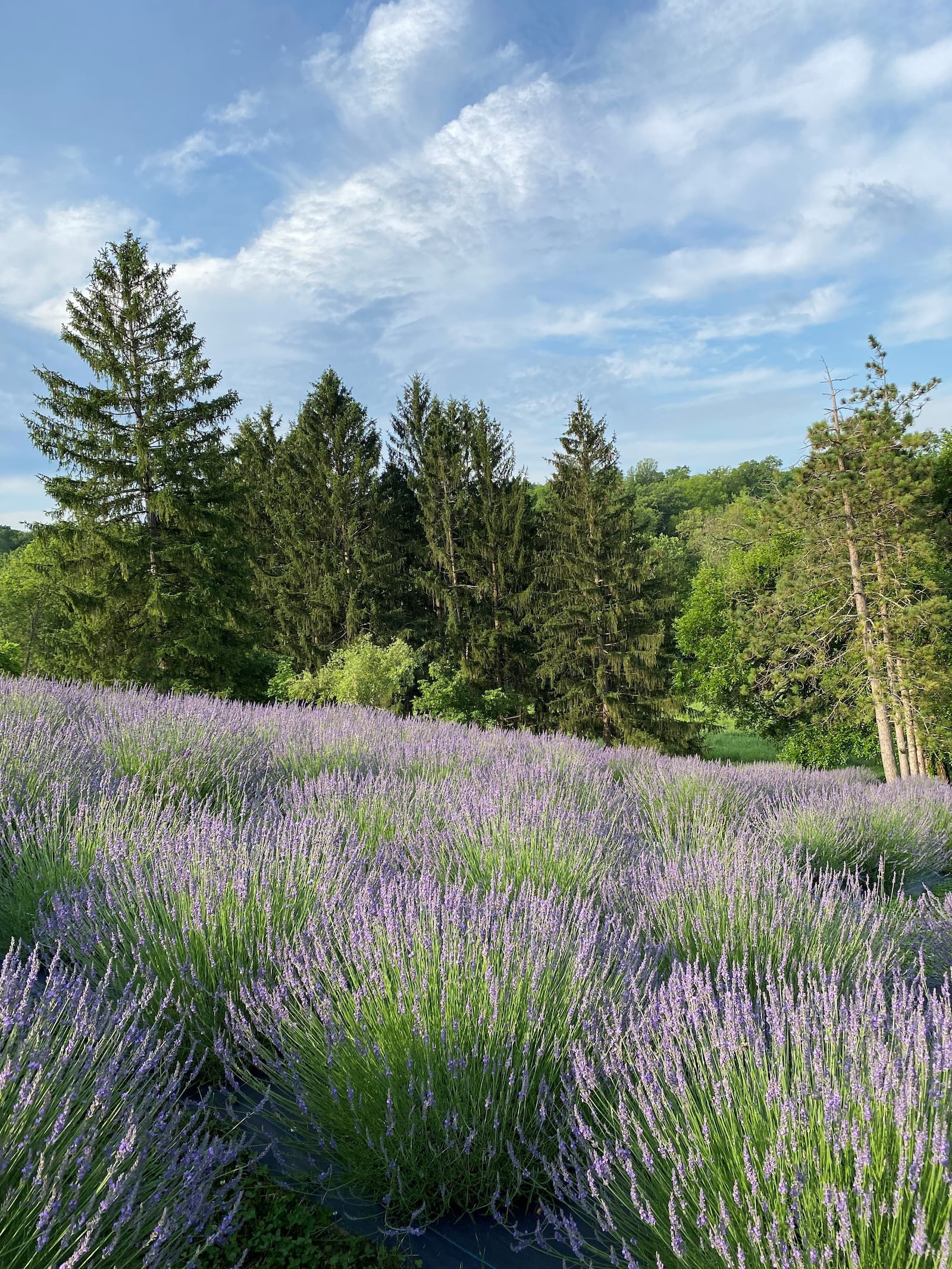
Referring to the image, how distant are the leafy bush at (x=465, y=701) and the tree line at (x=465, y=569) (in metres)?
0.09

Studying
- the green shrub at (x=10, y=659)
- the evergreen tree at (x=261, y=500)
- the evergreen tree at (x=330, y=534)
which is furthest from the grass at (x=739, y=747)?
the green shrub at (x=10, y=659)

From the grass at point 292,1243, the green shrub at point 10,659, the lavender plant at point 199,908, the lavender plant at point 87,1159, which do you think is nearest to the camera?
the lavender plant at point 87,1159

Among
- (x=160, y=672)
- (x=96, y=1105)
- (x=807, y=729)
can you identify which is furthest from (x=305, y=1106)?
(x=807, y=729)

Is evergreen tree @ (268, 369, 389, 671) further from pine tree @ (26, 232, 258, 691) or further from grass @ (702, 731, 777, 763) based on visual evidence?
grass @ (702, 731, 777, 763)

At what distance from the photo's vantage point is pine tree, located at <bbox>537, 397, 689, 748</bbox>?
2194cm

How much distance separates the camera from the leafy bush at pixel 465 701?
1939 cm

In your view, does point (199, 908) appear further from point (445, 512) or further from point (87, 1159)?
point (445, 512)

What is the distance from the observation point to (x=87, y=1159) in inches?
54.3

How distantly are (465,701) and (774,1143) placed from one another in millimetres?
18535

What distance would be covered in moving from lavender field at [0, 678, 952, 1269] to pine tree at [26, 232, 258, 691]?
13.6m

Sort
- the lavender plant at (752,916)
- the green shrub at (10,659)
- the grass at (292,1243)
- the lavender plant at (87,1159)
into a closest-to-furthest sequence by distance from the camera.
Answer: the lavender plant at (87,1159), the grass at (292,1243), the lavender plant at (752,916), the green shrub at (10,659)

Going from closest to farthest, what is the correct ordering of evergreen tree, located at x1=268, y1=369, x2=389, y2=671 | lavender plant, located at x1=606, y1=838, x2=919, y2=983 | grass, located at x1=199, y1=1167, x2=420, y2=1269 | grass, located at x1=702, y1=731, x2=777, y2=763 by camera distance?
grass, located at x1=199, y1=1167, x2=420, y2=1269
lavender plant, located at x1=606, y1=838, x2=919, y2=983
evergreen tree, located at x1=268, y1=369, x2=389, y2=671
grass, located at x1=702, y1=731, x2=777, y2=763

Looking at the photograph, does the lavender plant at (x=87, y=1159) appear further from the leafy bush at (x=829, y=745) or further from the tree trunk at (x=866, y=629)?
the leafy bush at (x=829, y=745)

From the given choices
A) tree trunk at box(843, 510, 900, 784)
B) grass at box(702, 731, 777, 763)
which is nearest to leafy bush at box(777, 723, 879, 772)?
→ grass at box(702, 731, 777, 763)
